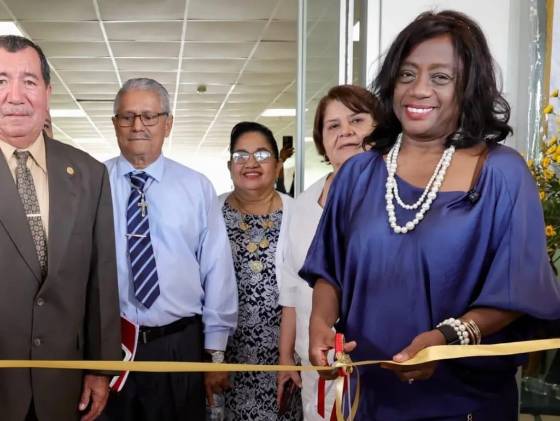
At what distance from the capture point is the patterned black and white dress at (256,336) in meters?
3.11

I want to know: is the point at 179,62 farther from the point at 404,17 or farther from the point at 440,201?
the point at 440,201

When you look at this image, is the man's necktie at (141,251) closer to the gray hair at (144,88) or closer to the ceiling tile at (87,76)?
the gray hair at (144,88)

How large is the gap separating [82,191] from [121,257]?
2.12 ft

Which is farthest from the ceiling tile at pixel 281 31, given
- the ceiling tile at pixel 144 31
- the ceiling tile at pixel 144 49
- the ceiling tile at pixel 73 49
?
the ceiling tile at pixel 73 49

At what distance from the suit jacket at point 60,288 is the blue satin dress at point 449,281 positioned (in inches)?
33.0

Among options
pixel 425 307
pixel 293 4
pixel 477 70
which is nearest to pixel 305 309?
pixel 425 307

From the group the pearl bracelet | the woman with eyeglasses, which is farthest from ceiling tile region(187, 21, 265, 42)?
the pearl bracelet

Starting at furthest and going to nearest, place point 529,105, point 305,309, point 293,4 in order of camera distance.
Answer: point 293,4, point 529,105, point 305,309

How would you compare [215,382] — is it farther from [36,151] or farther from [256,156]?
[36,151]

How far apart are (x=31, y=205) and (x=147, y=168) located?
908 millimetres

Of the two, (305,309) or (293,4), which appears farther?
(293,4)

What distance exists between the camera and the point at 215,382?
2.92 metres

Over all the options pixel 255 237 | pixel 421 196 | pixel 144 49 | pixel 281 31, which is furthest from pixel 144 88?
pixel 144 49

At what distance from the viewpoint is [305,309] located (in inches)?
102
